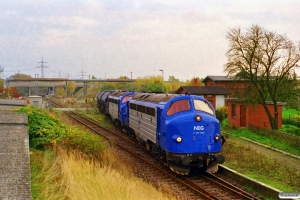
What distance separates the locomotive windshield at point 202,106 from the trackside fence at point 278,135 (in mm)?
8830

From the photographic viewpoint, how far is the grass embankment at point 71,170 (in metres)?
8.97

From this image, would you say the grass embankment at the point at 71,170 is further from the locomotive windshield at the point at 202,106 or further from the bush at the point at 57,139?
the locomotive windshield at the point at 202,106

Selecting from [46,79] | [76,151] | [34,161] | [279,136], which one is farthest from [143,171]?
[46,79]

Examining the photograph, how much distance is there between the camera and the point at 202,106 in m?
15.5

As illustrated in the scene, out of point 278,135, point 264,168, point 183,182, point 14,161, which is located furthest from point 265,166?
point 14,161

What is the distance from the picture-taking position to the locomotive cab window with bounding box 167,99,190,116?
15211mm

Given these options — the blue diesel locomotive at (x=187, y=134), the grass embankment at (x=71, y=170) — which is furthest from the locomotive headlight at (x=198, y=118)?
the grass embankment at (x=71, y=170)

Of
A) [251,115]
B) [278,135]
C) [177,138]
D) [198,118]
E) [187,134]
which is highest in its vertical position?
[198,118]

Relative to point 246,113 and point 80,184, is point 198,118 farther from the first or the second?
point 246,113

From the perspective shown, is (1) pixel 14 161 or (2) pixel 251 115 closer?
(1) pixel 14 161

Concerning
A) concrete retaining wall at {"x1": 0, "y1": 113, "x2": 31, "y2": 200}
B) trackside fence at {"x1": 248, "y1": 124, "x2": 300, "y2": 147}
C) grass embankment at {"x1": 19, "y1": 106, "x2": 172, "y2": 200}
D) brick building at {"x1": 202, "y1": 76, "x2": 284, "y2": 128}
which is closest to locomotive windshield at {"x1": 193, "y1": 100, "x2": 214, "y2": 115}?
grass embankment at {"x1": 19, "y1": 106, "x2": 172, "y2": 200}

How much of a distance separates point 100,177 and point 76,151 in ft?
11.8

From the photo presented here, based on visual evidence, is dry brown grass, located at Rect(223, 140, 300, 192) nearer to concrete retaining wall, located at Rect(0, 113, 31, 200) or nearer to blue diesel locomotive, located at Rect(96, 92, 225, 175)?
blue diesel locomotive, located at Rect(96, 92, 225, 175)

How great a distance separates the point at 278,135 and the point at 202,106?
37.4 feet
